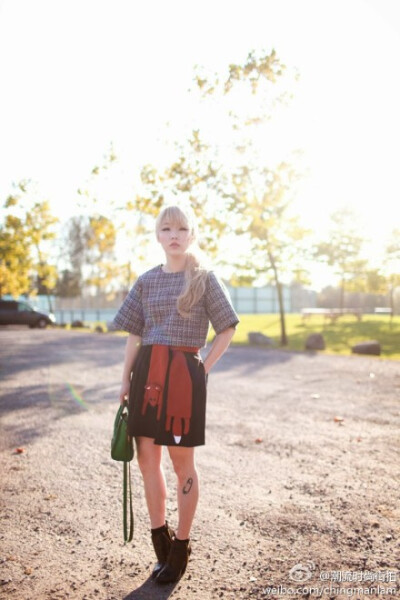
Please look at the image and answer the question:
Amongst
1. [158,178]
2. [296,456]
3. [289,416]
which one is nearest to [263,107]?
[158,178]

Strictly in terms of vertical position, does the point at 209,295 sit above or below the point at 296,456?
above

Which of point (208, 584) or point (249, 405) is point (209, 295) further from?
point (249, 405)

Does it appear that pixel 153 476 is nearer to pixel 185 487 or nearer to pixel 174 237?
pixel 185 487

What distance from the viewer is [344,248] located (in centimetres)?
2773

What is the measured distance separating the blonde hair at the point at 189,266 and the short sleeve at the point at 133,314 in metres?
0.33

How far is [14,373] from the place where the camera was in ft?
34.2

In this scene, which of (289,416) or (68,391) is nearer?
(289,416)

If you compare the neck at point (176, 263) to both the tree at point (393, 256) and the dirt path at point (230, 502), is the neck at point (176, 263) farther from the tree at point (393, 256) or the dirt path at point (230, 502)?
the tree at point (393, 256)

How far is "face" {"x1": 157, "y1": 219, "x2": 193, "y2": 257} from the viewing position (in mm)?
2730

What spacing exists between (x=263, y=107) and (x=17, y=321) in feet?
69.1

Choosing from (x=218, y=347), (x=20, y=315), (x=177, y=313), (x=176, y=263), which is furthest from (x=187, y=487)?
(x=20, y=315)

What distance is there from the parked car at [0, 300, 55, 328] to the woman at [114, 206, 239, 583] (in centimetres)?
3032

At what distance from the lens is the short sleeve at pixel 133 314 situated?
9.45 ft

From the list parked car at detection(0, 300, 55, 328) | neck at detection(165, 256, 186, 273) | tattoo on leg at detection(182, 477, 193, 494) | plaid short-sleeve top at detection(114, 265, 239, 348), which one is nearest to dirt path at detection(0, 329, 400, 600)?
tattoo on leg at detection(182, 477, 193, 494)
